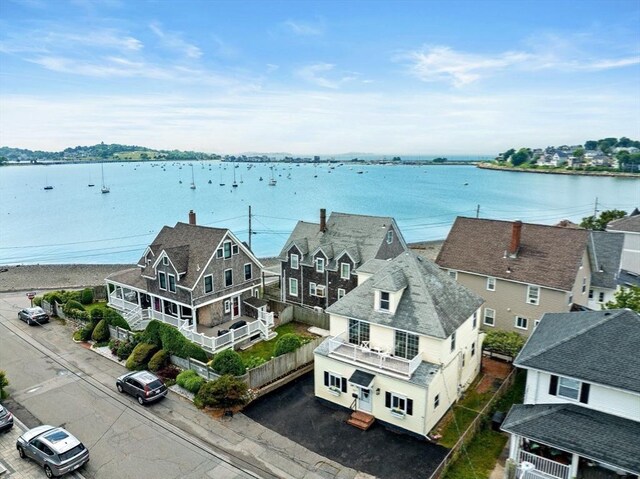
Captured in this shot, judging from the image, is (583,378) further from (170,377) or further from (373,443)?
(170,377)

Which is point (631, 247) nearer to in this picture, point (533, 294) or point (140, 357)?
point (533, 294)

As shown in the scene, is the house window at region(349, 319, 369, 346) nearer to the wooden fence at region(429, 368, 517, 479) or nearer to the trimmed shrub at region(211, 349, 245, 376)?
the trimmed shrub at region(211, 349, 245, 376)

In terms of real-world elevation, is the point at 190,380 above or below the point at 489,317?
below

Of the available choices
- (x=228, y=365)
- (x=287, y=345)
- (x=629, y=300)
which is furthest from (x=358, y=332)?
(x=629, y=300)

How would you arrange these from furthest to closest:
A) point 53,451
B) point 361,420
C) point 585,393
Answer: point 361,420, point 585,393, point 53,451

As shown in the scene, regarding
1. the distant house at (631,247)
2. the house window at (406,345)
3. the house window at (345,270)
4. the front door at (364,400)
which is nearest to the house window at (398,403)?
the front door at (364,400)

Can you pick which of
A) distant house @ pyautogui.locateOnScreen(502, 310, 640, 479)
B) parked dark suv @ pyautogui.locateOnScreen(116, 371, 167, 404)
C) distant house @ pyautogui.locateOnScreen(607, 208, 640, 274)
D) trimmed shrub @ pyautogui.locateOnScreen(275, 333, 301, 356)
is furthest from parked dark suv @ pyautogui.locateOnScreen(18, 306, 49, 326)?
distant house @ pyautogui.locateOnScreen(607, 208, 640, 274)
